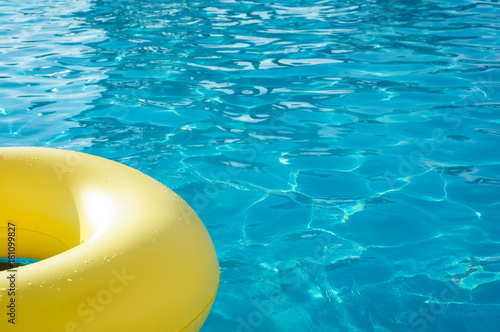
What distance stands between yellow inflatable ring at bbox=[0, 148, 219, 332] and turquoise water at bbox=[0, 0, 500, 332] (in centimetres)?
61

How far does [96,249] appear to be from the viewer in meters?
1.76

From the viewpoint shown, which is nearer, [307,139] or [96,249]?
[96,249]

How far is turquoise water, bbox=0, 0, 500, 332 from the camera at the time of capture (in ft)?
8.61

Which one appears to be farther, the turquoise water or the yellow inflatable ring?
the turquoise water

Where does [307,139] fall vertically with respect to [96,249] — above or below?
below

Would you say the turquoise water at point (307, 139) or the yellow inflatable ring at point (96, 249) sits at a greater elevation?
the yellow inflatable ring at point (96, 249)

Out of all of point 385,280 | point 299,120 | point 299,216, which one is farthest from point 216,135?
point 385,280

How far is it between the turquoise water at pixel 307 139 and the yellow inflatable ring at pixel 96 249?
61cm

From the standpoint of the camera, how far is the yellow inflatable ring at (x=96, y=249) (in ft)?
5.29

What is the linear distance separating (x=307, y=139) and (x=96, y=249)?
8.06 ft

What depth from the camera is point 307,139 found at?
4.04 meters

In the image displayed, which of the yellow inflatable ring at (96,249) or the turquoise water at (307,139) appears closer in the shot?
the yellow inflatable ring at (96,249)

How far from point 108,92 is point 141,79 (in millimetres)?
389

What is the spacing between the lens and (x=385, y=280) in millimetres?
2680
